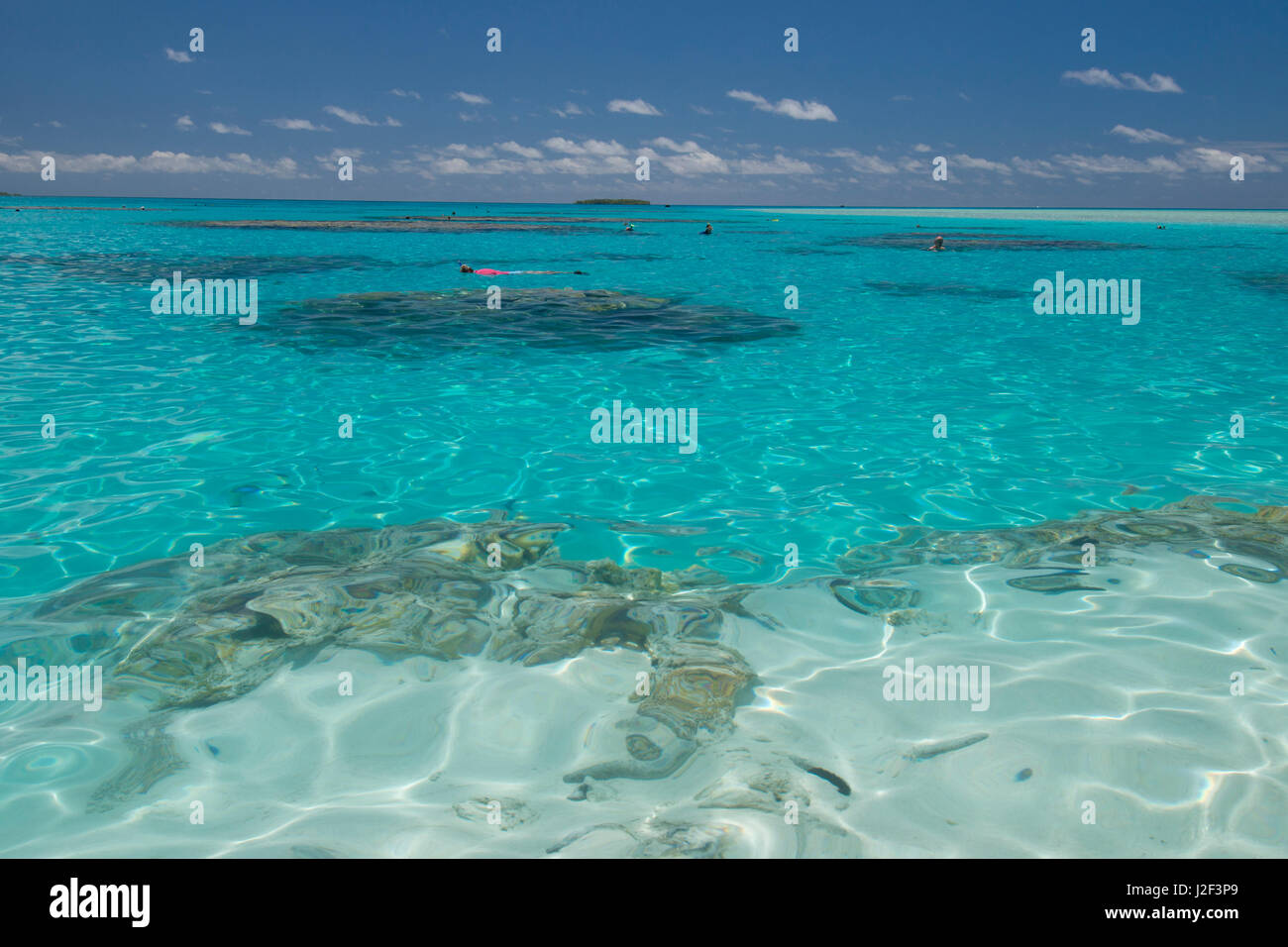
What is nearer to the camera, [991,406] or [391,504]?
[391,504]

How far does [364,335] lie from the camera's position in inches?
628

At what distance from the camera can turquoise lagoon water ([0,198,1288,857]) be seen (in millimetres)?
3557

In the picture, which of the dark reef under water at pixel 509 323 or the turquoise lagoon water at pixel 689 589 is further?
the dark reef under water at pixel 509 323

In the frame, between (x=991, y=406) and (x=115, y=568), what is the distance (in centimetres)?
1111

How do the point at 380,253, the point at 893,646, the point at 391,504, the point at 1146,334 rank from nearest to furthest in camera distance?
the point at 893,646 < the point at 391,504 < the point at 1146,334 < the point at 380,253

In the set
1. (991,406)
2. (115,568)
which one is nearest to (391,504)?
(115,568)

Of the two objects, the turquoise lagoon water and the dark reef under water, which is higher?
the dark reef under water

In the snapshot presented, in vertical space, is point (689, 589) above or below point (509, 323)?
below

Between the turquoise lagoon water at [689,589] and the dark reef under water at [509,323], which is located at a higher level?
the dark reef under water at [509,323]

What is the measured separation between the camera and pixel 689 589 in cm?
589

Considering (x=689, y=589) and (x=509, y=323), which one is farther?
(x=509, y=323)

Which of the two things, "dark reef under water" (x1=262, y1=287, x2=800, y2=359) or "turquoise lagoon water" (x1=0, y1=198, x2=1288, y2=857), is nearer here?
"turquoise lagoon water" (x1=0, y1=198, x2=1288, y2=857)

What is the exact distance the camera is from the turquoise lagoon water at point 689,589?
3557 mm
